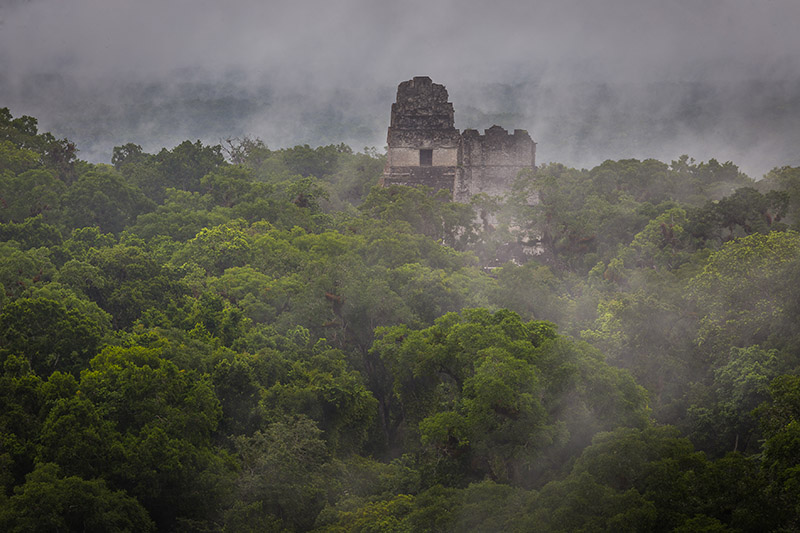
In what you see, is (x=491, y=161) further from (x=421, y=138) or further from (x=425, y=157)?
(x=421, y=138)

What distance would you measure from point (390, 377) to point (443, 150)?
15.3 metres

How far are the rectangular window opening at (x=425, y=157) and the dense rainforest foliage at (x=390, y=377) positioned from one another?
706 centimetres

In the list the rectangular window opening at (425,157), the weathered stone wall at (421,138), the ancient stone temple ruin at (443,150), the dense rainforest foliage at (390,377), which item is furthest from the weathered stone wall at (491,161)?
the dense rainforest foliage at (390,377)

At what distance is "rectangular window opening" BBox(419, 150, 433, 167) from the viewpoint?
35.2 m

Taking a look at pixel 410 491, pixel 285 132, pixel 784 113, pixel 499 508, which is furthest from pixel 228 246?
pixel 285 132

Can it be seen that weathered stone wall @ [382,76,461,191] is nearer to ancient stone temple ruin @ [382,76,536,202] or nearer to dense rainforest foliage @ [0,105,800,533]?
ancient stone temple ruin @ [382,76,536,202]

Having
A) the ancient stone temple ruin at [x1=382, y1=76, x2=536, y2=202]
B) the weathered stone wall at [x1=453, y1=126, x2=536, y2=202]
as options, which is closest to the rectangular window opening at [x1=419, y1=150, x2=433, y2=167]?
the ancient stone temple ruin at [x1=382, y1=76, x2=536, y2=202]

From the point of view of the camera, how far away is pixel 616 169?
128 feet

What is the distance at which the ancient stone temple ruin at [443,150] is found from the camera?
111 feet

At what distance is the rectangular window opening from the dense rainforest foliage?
7.06 metres

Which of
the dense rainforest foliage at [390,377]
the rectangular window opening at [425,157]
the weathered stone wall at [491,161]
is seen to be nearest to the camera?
the dense rainforest foliage at [390,377]

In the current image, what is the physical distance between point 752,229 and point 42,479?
63.5ft

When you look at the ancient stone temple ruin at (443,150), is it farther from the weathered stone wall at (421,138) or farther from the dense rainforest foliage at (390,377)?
the dense rainforest foliage at (390,377)

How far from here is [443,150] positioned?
35.0 m
